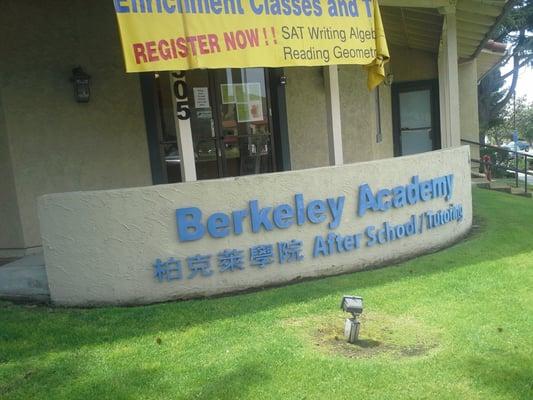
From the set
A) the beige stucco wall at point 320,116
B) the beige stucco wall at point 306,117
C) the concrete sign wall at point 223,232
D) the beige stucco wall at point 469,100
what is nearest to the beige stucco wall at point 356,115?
the beige stucco wall at point 320,116

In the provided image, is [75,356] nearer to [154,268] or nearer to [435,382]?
[154,268]

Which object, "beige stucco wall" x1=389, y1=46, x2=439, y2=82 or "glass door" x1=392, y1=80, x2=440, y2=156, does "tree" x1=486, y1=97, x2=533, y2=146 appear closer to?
"glass door" x1=392, y1=80, x2=440, y2=156

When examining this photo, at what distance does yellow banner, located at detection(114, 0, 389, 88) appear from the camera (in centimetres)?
506

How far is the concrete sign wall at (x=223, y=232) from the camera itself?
16.6 ft

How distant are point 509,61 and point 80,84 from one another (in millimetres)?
21219

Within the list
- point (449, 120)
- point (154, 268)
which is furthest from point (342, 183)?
point (449, 120)

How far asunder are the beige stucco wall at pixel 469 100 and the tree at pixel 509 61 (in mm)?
4693

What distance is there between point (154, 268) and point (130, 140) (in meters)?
2.82

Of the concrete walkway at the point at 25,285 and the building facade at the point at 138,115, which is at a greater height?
the building facade at the point at 138,115

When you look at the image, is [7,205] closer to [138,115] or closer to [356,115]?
[138,115]

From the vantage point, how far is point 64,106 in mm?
6953

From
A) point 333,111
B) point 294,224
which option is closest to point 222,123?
point 333,111

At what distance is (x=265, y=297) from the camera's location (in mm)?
5168

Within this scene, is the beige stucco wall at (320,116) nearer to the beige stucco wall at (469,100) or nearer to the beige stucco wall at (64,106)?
the beige stucco wall at (64,106)
